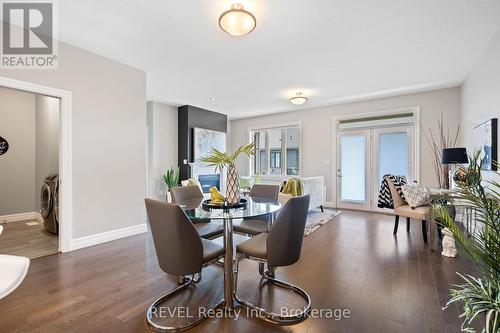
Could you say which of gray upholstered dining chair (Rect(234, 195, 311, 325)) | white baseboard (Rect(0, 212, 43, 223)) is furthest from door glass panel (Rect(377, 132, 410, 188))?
white baseboard (Rect(0, 212, 43, 223))

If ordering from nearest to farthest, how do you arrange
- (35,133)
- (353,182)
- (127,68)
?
(127,68) → (35,133) → (353,182)

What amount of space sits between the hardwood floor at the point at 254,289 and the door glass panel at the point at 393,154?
2.41m

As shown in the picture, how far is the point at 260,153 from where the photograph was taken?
25.0 feet

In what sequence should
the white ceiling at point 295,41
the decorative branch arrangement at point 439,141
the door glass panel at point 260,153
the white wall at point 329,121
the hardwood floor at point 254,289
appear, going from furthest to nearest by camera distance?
the door glass panel at point 260,153 < the white wall at point 329,121 < the decorative branch arrangement at point 439,141 < the white ceiling at point 295,41 < the hardwood floor at point 254,289

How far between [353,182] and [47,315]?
5.83 meters

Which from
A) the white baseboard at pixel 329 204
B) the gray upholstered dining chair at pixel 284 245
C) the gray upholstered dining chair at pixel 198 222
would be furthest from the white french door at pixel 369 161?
the gray upholstered dining chair at pixel 284 245

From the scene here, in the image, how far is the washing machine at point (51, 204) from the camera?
3.55 m

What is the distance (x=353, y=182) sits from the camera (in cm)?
580

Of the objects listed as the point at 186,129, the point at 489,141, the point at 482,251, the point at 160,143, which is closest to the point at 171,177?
the point at 160,143

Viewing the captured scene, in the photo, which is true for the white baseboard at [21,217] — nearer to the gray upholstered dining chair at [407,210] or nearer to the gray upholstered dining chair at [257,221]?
the gray upholstered dining chair at [257,221]

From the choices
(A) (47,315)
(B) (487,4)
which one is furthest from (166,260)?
(B) (487,4)

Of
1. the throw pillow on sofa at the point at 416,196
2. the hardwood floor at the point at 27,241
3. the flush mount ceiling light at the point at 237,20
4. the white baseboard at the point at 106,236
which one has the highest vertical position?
the flush mount ceiling light at the point at 237,20

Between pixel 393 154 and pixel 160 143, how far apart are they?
567 cm

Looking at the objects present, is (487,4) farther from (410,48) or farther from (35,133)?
(35,133)
